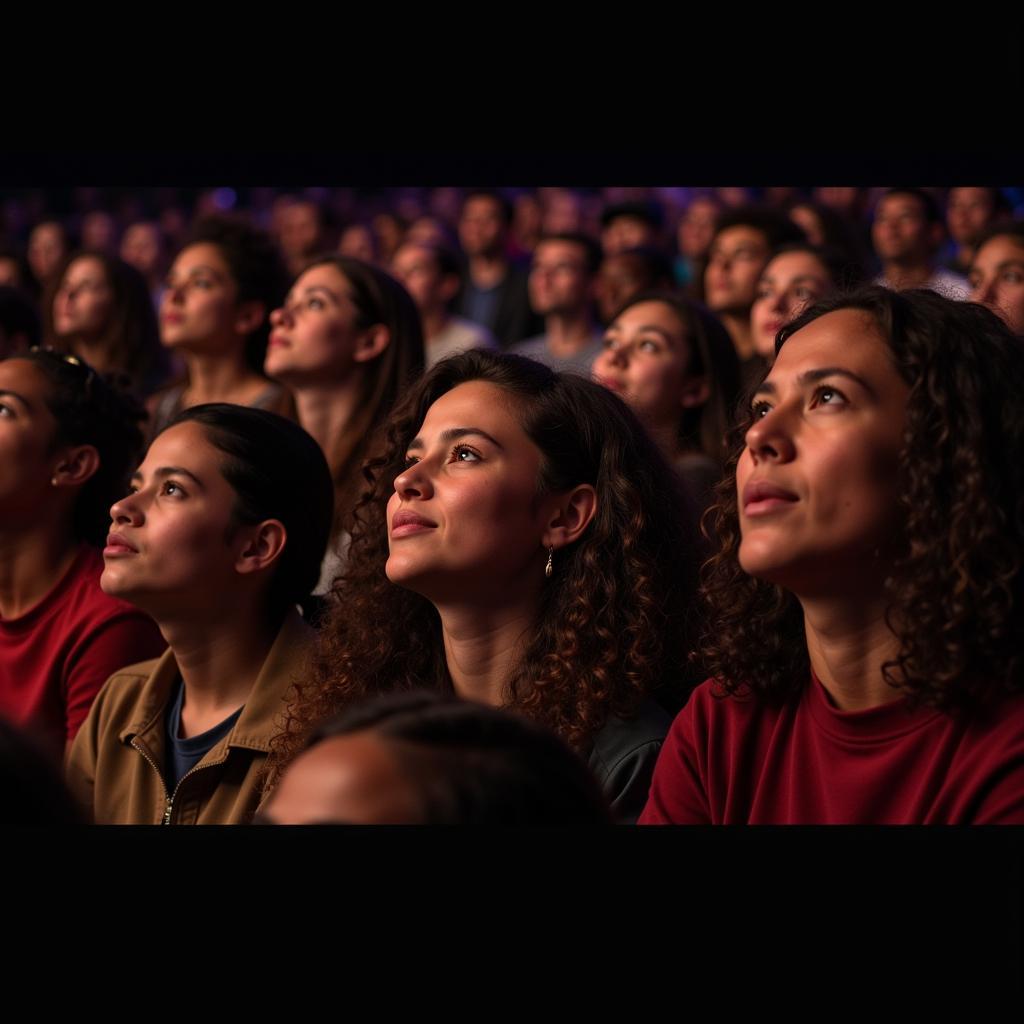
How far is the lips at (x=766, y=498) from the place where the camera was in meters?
1.98

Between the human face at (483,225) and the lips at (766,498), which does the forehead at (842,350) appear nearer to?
the lips at (766,498)

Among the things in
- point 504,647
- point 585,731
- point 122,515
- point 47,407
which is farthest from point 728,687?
point 47,407

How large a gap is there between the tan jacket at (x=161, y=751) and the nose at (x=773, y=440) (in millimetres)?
1088

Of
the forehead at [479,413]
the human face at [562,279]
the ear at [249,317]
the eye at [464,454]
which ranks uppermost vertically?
the human face at [562,279]

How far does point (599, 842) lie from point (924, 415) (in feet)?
2.77

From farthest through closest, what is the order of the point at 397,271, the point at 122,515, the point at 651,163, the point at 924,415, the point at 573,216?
the point at 573,216
the point at 397,271
the point at 651,163
the point at 122,515
the point at 924,415

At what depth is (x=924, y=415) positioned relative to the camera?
6.45ft

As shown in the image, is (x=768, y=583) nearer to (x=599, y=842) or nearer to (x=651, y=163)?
(x=599, y=842)

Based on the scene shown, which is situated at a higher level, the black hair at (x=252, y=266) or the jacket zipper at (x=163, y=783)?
the black hair at (x=252, y=266)

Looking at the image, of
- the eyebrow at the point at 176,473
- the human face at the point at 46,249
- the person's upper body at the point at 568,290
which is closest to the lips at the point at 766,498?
the eyebrow at the point at 176,473

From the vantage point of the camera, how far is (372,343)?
4.31 metres

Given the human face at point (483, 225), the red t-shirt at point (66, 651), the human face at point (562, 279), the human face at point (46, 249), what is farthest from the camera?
the human face at point (483, 225)

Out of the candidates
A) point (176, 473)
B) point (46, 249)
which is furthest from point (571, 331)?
point (176, 473)

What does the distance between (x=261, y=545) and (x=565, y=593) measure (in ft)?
2.17
